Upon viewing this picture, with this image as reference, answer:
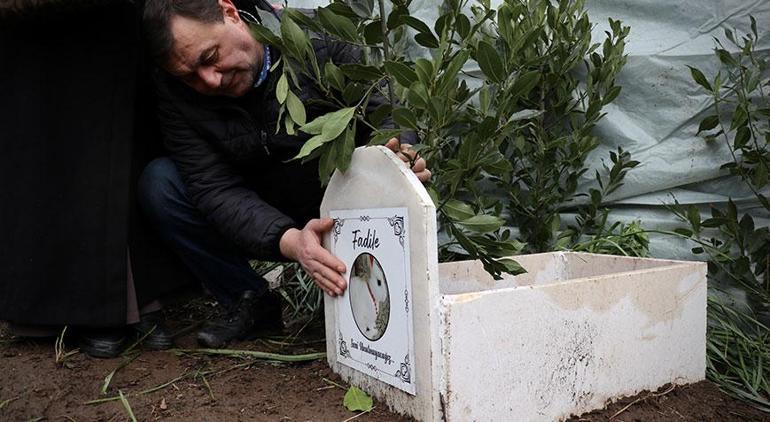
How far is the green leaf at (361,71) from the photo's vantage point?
1211 mm

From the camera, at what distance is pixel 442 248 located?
216 cm

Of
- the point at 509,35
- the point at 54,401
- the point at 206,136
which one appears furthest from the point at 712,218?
the point at 54,401

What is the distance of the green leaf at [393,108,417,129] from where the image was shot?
1.14 m

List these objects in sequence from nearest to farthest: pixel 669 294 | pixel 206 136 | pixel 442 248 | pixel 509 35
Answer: pixel 669 294 → pixel 206 136 → pixel 509 35 → pixel 442 248

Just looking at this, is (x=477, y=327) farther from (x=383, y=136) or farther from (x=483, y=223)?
(x=383, y=136)

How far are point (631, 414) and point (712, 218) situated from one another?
0.70 meters

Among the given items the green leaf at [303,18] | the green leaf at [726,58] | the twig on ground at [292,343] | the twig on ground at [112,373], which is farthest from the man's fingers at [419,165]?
the green leaf at [726,58]

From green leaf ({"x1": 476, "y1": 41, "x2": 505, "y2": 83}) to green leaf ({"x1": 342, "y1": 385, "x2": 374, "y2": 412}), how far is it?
650 millimetres

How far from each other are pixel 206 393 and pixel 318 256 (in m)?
0.39

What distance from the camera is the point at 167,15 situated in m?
1.42

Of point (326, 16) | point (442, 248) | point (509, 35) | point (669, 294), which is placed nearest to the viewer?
point (326, 16)


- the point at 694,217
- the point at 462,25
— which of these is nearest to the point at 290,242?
the point at 462,25

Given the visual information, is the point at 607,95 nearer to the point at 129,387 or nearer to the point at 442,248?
the point at 442,248

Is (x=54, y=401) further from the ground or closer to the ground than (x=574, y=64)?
closer to the ground
